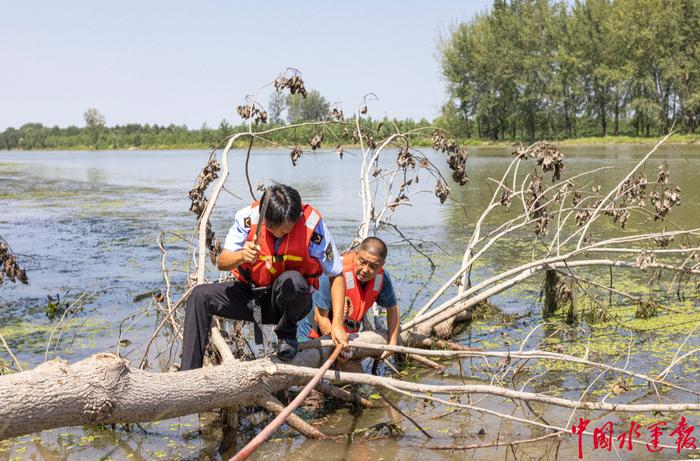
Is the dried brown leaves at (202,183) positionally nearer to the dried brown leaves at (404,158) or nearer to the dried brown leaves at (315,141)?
the dried brown leaves at (315,141)

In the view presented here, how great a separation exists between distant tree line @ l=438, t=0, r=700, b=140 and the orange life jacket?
150ft

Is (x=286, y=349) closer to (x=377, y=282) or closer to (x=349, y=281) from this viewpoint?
(x=349, y=281)

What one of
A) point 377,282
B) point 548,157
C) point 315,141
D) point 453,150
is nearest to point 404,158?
point 453,150

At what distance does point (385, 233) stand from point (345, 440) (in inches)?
375

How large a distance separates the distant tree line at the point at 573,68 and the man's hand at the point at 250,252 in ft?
155

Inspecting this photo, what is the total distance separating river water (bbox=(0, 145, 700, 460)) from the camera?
16.3 ft

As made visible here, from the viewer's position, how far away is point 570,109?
198ft

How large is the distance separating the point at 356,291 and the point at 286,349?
1048 mm

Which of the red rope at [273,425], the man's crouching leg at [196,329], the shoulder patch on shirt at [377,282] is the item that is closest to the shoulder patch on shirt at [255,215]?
the man's crouching leg at [196,329]

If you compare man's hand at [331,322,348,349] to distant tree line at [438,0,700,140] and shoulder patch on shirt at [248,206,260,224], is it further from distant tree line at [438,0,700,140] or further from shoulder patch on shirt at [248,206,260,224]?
distant tree line at [438,0,700,140]

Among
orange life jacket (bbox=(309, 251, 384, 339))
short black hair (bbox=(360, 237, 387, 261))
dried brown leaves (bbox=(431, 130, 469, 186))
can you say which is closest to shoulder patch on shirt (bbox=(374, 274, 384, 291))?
orange life jacket (bbox=(309, 251, 384, 339))

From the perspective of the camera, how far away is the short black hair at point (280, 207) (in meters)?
4.29

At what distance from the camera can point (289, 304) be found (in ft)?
14.8

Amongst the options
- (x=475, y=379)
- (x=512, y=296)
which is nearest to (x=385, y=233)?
(x=512, y=296)
